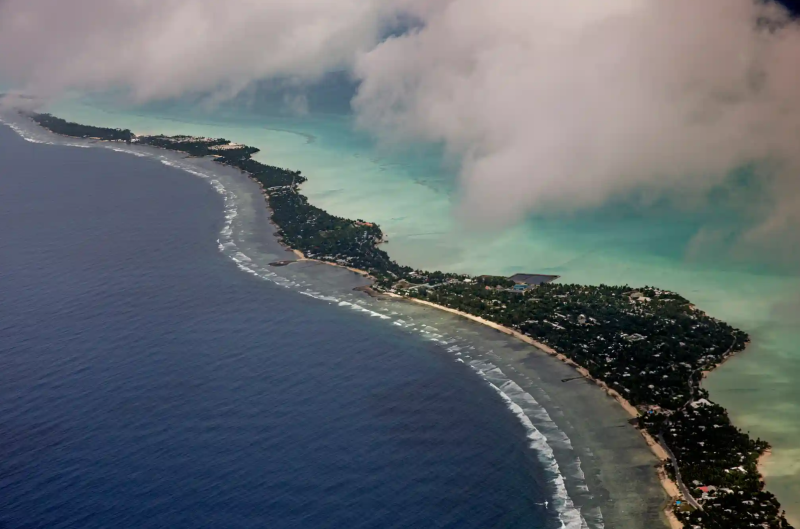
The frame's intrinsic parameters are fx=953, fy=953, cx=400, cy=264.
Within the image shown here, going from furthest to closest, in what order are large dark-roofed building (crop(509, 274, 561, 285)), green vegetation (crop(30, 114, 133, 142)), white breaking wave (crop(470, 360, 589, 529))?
green vegetation (crop(30, 114, 133, 142)) → large dark-roofed building (crop(509, 274, 561, 285)) → white breaking wave (crop(470, 360, 589, 529))

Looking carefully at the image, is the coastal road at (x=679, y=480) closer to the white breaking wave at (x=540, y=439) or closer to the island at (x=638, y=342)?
the island at (x=638, y=342)

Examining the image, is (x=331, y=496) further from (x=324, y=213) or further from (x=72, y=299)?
(x=324, y=213)

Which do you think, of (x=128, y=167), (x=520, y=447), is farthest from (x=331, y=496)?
(x=128, y=167)

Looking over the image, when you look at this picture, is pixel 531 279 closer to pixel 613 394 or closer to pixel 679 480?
pixel 613 394

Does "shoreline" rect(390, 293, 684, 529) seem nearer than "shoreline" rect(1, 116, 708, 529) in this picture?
Yes

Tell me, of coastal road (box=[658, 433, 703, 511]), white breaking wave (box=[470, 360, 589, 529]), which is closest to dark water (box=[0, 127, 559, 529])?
white breaking wave (box=[470, 360, 589, 529])

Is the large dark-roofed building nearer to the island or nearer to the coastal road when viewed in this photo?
the island

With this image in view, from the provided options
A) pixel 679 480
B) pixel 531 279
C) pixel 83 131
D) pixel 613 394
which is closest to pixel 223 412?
pixel 613 394
